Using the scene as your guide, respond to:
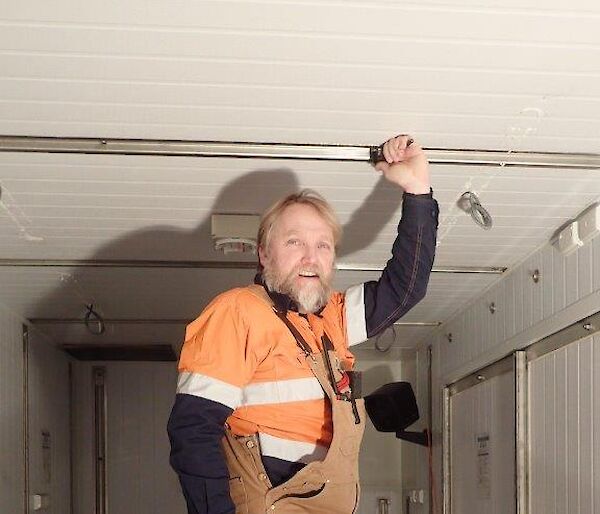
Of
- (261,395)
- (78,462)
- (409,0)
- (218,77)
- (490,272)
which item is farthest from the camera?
(78,462)

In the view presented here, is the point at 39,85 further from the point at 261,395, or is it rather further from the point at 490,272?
the point at 490,272

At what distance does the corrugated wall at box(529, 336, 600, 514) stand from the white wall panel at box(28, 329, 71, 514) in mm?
2531

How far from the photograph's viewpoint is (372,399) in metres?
5.04

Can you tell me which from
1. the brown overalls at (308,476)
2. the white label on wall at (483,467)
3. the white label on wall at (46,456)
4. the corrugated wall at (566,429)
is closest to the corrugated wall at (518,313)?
the corrugated wall at (566,429)

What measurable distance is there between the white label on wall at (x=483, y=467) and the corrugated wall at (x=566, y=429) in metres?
0.61

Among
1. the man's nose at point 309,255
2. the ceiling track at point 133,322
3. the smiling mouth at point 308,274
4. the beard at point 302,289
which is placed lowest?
the ceiling track at point 133,322

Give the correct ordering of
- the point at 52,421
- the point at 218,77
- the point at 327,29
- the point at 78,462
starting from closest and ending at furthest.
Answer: the point at 327,29, the point at 218,77, the point at 52,421, the point at 78,462

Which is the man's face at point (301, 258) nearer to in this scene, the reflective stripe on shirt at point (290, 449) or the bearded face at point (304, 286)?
the bearded face at point (304, 286)

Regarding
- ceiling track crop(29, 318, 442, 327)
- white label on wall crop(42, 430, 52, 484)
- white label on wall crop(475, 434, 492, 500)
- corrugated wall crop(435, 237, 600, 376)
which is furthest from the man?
white label on wall crop(42, 430, 52, 484)

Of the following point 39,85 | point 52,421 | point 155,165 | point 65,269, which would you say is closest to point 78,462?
point 52,421

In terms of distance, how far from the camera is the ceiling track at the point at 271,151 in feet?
6.69

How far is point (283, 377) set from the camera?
187cm

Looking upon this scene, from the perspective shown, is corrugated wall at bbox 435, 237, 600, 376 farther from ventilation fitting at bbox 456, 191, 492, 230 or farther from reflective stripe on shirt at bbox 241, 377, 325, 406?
reflective stripe on shirt at bbox 241, 377, 325, 406

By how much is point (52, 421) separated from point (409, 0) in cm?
407
